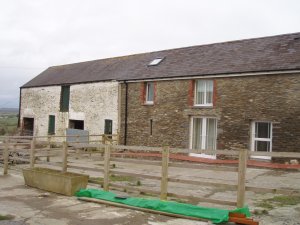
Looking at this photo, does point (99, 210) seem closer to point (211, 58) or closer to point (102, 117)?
point (211, 58)

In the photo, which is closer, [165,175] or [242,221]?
[242,221]

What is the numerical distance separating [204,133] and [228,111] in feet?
6.32

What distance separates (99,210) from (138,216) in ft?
3.25

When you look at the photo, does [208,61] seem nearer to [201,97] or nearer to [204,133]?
[201,97]

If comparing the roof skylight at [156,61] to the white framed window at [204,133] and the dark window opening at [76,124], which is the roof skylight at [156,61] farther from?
the dark window opening at [76,124]

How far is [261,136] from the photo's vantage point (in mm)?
16828

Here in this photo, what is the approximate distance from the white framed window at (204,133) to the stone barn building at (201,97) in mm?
51

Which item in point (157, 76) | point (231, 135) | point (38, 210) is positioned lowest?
point (38, 210)

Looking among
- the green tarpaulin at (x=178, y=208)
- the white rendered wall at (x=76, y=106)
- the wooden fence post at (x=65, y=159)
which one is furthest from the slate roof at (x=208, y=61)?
the green tarpaulin at (x=178, y=208)

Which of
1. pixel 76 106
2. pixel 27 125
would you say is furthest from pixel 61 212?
pixel 27 125

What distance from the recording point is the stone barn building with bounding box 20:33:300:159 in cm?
1609

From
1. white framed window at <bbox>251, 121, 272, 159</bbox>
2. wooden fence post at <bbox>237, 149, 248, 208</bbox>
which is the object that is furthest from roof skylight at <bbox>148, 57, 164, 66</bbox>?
wooden fence post at <bbox>237, 149, 248, 208</bbox>

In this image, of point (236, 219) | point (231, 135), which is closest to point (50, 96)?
point (231, 135)

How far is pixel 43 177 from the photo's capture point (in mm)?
10445
